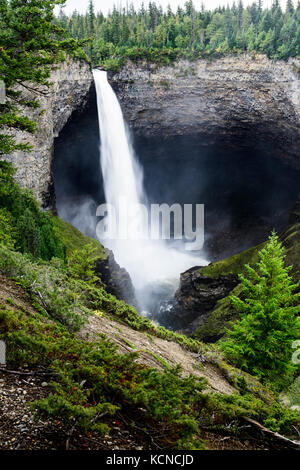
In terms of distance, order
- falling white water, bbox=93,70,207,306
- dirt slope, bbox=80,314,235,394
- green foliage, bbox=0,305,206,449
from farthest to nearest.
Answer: falling white water, bbox=93,70,207,306 → dirt slope, bbox=80,314,235,394 → green foliage, bbox=0,305,206,449

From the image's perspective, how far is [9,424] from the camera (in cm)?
378

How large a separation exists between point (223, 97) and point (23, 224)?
3219 cm

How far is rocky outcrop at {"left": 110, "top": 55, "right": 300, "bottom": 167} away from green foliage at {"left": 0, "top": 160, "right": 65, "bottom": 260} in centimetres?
2520

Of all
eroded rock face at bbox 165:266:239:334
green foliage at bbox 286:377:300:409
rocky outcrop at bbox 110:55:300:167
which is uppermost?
rocky outcrop at bbox 110:55:300:167

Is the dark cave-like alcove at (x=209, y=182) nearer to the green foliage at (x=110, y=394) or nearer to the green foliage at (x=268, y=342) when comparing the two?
the green foliage at (x=268, y=342)

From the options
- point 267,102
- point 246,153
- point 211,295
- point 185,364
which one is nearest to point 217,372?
point 185,364

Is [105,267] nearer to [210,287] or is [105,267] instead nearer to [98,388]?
[210,287]

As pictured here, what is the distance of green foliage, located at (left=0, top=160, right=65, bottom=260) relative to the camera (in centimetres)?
1416

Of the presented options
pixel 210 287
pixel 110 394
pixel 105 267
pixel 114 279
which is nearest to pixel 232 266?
pixel 210 287

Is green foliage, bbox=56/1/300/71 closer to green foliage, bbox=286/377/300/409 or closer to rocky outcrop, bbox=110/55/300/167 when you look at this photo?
rocky outcrop, bbox=110/55/300/167

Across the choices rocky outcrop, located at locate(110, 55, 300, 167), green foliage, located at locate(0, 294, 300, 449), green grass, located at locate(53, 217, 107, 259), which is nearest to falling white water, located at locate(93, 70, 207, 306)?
rocky outcrop, located at locate(110, 55, 300, 167)

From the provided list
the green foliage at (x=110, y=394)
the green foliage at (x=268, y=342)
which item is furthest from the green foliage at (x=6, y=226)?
the green foliage at (x=268, y=342)

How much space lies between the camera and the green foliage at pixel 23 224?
1416 centimetres

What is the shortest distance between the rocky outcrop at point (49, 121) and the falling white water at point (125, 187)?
314 cm
